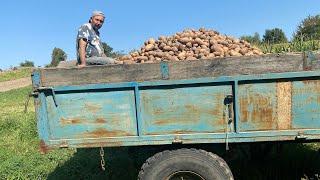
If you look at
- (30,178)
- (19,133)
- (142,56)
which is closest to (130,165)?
(30,178)

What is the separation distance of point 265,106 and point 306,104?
39cm

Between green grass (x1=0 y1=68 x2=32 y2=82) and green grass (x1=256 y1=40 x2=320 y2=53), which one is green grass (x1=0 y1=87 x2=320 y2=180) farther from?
green grass (x1=0 y1=68 x2=32 y2=82)

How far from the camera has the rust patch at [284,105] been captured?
165 inches

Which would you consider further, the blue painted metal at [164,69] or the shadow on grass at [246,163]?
the shadow on grass at [246,163]

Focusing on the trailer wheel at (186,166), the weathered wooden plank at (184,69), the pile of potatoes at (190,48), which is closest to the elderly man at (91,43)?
the pile of potatoes at (190,48)

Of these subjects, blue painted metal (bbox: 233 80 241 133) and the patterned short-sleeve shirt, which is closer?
blue painted metal (bbox: 233 80 241 133)

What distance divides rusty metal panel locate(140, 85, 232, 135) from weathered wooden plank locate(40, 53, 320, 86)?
6.0 inches

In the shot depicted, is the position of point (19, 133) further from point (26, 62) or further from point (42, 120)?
point (26, 62)

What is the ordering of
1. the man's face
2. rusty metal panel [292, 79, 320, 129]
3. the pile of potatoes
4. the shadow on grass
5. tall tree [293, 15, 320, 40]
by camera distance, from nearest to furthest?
rusty metal panel [292, 79, 320, 129]
the pile of potatoes
the shadow on grass
the man's face
tall tree [293, 15, 320, 40]

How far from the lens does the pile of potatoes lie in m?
5.06

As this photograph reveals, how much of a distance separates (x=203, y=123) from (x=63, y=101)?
4.86 ft

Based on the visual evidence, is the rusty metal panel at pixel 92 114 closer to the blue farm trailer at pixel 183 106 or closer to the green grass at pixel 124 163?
the blue farm trailer at pixel 183 106

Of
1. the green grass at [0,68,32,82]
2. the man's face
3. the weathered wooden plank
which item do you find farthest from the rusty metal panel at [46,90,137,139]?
the green grass at [0,68,32,82]

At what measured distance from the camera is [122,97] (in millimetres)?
4488
